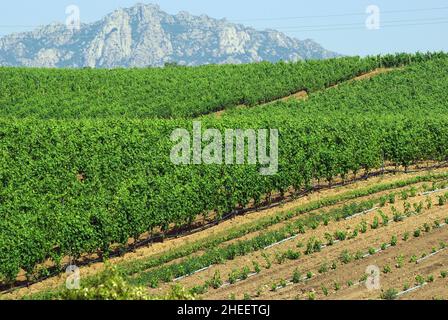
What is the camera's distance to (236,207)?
1534 inches

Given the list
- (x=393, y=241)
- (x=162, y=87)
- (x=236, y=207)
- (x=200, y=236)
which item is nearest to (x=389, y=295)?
(x=393, y=241)

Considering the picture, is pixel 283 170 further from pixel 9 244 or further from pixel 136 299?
pixel 136 299

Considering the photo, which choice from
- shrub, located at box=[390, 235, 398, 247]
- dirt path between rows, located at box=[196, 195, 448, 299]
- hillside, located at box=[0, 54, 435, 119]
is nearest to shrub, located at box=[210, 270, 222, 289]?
dirt path between rows, located at box=[196, 195, 448, 299]

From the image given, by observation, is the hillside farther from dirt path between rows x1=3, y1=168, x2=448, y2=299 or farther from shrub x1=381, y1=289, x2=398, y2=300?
shrub x1=381, y1=289, x2=398, y2=300

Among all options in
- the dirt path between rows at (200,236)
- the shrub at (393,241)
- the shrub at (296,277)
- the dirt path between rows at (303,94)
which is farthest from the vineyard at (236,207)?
the dirt path between rows at (303,94)

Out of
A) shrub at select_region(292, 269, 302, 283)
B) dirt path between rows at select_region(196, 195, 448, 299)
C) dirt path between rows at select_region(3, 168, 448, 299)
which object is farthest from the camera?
dirt path between rows at select_region(3, 168, 448, 299)

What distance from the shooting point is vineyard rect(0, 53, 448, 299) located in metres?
25.2

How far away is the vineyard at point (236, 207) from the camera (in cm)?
2525

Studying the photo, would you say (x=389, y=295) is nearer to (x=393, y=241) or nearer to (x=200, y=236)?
(x=393, y=241)

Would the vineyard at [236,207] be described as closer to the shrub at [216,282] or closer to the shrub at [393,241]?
the shrub at [216,282]

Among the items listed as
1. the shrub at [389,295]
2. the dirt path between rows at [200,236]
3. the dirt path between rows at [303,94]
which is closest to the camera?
the shrub at [389,295]

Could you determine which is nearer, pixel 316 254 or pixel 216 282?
pixel 216 282

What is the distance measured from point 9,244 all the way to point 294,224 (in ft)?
38.4
